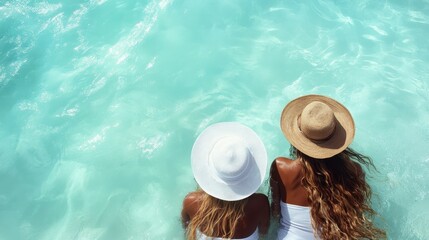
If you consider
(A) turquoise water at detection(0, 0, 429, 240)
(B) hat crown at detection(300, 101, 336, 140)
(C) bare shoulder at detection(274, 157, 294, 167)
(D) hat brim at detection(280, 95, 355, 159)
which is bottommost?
(A) turquoise water at detection(0, 0, 429, 240)

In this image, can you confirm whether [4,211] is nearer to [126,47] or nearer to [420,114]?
[126,47]

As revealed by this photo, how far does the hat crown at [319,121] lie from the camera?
9.19ft

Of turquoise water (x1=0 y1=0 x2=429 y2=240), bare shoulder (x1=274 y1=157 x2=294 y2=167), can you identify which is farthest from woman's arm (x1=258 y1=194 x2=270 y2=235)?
turquoise water (x1=0 y1=0 x2=429 y2=240)

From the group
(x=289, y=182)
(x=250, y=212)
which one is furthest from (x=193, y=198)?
(x=289, y=182)

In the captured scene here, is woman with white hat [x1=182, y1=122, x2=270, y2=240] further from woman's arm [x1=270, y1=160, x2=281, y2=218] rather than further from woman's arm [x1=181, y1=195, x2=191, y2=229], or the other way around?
woman's arm [x1=270, y1=160, x2=281, y2=218]

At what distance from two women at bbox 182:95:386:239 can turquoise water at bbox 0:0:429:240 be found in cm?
116

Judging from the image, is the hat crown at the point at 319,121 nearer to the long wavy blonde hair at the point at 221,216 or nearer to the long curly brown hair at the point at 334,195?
the long curly brown hair at the point at 334,195

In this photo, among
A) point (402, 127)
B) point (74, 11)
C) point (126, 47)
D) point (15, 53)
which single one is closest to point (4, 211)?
point (15, 53)

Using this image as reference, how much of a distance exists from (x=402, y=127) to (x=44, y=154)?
4585mm

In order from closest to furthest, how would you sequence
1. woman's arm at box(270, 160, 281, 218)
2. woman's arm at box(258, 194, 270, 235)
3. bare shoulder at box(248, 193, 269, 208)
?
bare shoulder at box(248, 193, 269, 208) < woman's arm at box(258, 194, 270, 235) < woman's arm at box(270, 160, 281, 218)

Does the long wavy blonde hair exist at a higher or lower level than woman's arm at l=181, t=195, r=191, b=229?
higher

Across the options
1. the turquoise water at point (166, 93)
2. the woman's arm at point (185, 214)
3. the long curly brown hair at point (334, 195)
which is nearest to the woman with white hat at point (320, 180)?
the long curly brown hair at point (334, 195)

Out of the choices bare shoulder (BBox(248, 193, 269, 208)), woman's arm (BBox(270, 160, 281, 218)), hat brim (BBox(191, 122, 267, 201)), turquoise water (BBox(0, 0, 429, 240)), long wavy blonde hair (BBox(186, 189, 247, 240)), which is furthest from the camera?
turquoise water (BBox(0, 0, 429, 240))

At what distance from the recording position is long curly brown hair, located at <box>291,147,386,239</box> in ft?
9.75
